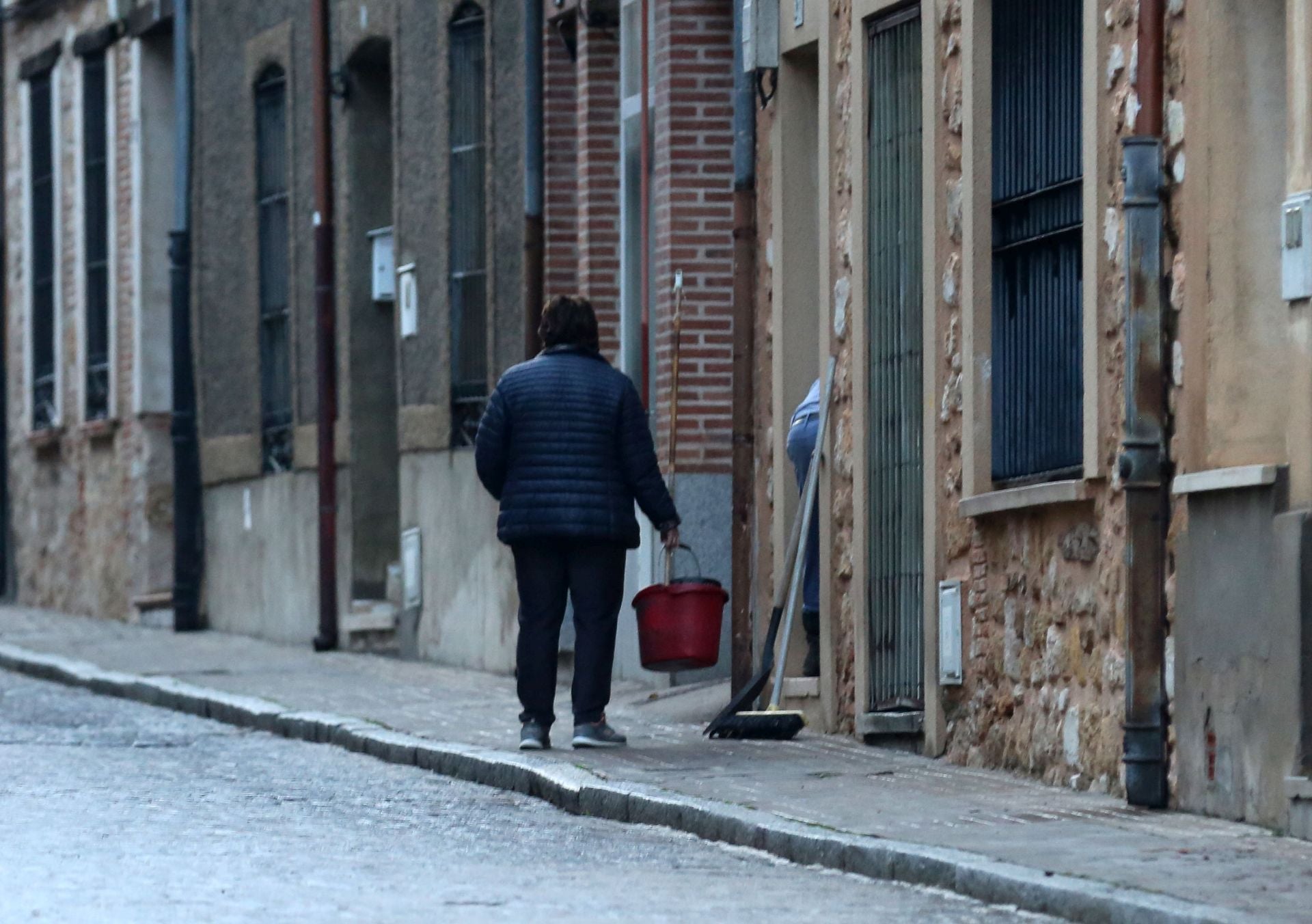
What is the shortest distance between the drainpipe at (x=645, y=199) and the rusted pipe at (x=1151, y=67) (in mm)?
6166

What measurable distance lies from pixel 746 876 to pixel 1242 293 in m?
2.50

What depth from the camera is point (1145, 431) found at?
9750 millimetres

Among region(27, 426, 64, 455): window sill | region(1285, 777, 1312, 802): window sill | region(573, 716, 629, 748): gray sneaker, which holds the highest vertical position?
region(27, 426, 64, 455): window sill

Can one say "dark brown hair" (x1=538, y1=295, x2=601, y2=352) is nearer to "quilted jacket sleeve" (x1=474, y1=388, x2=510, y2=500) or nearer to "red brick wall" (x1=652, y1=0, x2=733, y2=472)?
"quilted jacket sleeve" (x1=474, y1=388, x2=510, y2=500)

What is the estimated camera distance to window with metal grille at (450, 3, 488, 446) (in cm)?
A: 1800

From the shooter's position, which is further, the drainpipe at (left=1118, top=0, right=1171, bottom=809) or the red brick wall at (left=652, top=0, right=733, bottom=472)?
the red brick wall at (left=652, top=0, right=733, bottom=472)

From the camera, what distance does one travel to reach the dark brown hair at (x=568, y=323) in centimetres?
1248

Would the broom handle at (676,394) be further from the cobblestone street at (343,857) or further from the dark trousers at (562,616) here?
the cobblestone street at (343,857)

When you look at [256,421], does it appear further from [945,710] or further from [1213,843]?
[1213,843]

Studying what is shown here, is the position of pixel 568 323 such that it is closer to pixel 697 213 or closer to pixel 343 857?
pixel 697 213

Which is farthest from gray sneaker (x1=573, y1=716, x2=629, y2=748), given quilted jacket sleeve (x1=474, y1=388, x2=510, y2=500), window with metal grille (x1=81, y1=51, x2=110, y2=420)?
window with metal grille (x1=81, y1=51, x2=110, y2=420)

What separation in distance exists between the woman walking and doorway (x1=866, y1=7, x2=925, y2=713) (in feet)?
2.98

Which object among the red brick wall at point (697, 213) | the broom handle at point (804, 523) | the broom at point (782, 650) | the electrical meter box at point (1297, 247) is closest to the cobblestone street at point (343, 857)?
the broom at point (782, 650)

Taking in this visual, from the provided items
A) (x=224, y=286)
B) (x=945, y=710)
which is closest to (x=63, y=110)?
(x=224, y=286)
